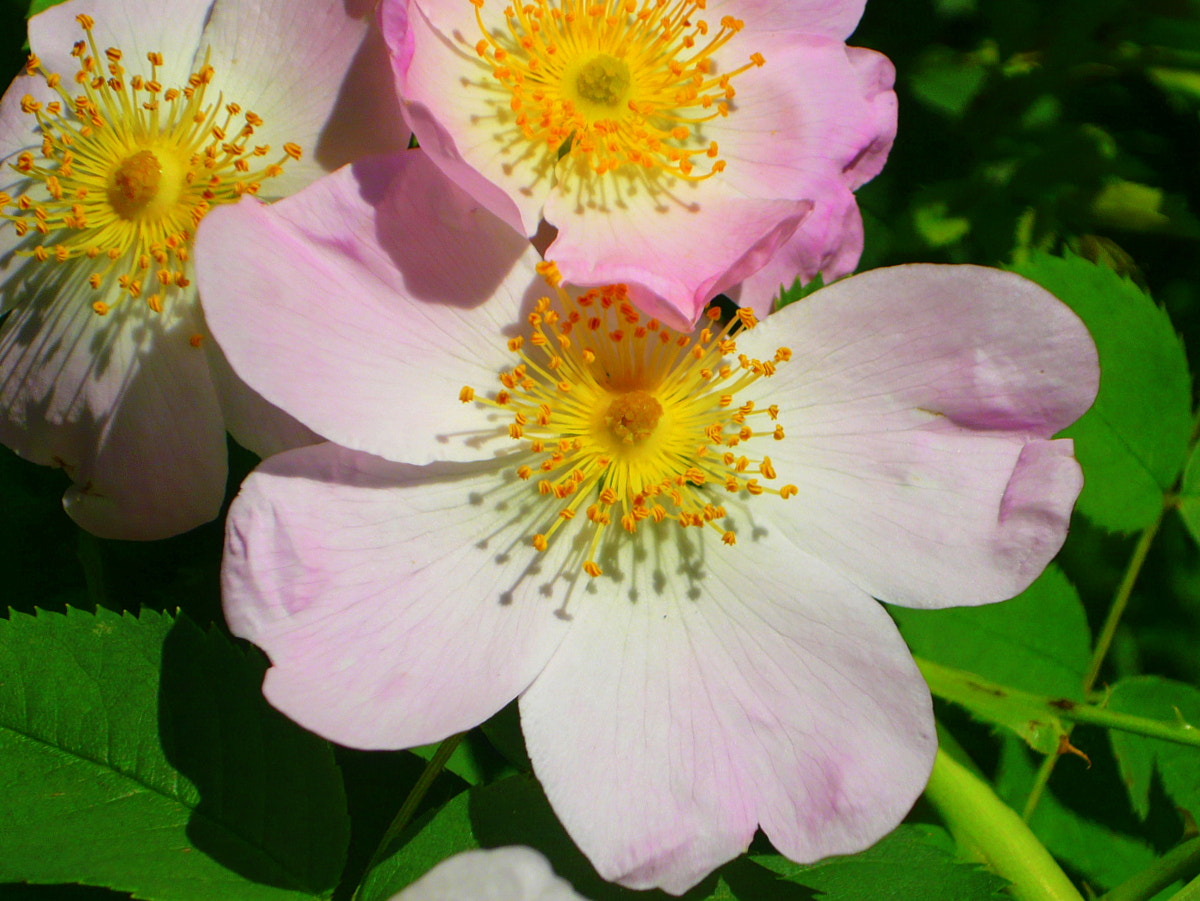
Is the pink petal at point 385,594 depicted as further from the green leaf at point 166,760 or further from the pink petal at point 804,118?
the pink petal at point 804,118

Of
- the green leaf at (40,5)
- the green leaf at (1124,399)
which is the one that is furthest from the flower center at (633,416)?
the green leaf at (40,5)

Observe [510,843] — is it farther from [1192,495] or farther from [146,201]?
[1192,495]

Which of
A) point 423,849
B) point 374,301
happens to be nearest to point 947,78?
point 374,301

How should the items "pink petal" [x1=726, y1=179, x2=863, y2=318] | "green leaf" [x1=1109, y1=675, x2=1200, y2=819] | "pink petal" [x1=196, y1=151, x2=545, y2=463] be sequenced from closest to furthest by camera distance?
1. "pink petal" [x1=196, y1=151, x2=545, y2=463]
2. "pink petal" [x1=726, y1=179, x2=863, y2=318]
3. "green leaf" [x1=1109, y1=675, x2=1200, y2=819]

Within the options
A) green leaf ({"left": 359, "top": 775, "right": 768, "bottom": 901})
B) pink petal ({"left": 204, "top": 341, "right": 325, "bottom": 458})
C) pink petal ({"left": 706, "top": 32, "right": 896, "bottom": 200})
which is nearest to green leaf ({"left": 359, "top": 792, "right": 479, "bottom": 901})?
green leaf ({"left": 359, "top": 775, "right": 768, "bottom": 901})

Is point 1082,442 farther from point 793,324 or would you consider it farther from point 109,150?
point 109,150

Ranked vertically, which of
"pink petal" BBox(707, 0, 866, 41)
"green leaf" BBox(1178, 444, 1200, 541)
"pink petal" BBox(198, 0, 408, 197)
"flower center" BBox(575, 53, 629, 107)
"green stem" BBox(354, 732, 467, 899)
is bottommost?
"green stem" BBox(354, 732, 467, 899)

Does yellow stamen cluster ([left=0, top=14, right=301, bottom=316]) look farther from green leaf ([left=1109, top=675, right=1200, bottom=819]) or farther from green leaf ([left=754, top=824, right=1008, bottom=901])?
green leaf ([left=1109, top=675, right=1200, bottom=819])
